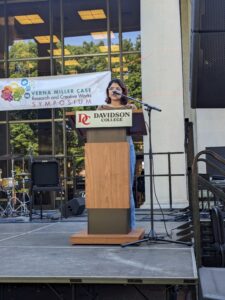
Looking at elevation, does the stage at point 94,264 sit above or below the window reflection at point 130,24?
below

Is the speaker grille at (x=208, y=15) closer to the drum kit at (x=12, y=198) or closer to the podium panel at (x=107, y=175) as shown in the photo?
the podium panel at (x=107, y=175)

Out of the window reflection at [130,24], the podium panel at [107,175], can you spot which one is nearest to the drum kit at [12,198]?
the podium panel at [107,175]

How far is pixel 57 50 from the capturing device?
16.5m

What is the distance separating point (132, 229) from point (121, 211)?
487 millimetres

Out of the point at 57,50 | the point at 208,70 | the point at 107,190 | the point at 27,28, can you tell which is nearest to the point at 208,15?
the point at 208,70

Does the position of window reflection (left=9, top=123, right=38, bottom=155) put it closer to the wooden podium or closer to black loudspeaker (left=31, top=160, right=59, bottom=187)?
black loudspeaker (left=31, top=160, right=59, bottom=187)

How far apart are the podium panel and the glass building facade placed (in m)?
10.9

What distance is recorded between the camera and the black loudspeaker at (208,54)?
286cm

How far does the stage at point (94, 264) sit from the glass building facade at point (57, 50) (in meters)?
11.1

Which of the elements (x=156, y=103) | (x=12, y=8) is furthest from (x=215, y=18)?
(x=12, y=8)

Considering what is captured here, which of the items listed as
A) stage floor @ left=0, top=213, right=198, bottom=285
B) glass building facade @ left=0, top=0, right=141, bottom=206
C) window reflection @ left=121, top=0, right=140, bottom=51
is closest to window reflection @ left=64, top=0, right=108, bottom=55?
glass building facade @ left=0, top=0, right=141, bottom=206

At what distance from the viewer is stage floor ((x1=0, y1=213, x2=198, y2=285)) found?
122 inches

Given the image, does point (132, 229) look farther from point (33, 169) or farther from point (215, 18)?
point (33, 169)

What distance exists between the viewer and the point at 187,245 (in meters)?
4.54
